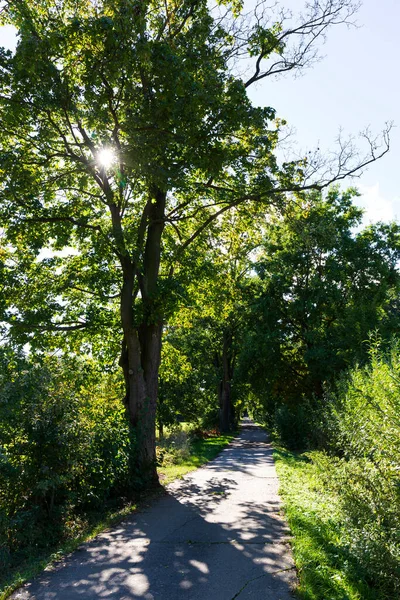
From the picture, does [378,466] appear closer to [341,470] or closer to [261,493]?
[341,470]

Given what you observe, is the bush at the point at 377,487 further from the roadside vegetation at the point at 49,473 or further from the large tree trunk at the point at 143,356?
the large tree trunk at the point at 143,356

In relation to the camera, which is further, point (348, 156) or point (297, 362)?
point (297, 362)

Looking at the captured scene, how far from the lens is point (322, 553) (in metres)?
5.75

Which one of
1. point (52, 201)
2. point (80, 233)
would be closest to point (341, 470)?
point (80, 233)

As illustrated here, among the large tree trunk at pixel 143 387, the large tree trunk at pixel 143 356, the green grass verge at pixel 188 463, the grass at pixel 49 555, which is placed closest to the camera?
the grass at pixel 49 555

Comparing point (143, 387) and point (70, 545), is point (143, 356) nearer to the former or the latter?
point (143, 387)

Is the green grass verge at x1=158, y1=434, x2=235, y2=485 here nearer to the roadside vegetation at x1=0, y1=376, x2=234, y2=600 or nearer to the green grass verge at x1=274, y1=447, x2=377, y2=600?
the roadside vegetation at x1=0, y1=376, x2=234, y2=600

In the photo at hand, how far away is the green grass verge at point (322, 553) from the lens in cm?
466

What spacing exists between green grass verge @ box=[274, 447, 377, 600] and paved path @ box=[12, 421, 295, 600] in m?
0.23

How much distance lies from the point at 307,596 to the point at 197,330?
1349 inches

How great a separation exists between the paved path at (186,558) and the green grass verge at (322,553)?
0.76 ft

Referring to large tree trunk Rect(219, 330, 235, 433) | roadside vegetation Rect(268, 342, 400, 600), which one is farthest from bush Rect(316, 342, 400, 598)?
large tree trunk Rect(219, 330, 235, 433)

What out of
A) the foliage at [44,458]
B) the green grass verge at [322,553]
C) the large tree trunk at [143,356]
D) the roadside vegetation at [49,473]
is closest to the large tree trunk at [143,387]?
the large tree trunk at [143,356]

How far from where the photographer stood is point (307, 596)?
4.72 metres
